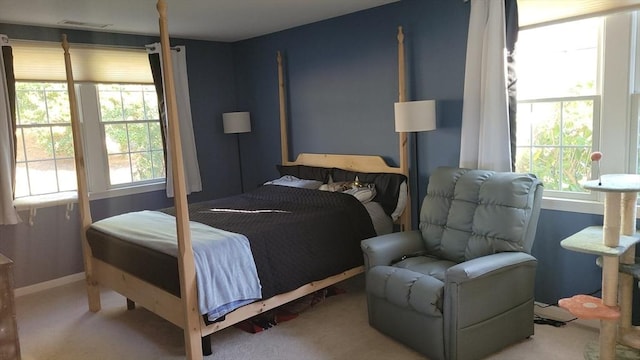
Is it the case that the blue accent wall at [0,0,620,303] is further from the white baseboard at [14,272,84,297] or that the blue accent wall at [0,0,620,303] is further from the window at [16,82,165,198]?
the window at [16,82,165,198]

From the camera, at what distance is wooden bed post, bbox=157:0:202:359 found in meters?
2.54

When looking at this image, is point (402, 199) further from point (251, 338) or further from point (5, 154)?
point (5, 154)

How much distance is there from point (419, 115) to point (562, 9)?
1097mm

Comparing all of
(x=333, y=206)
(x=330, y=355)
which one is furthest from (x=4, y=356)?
(x=333, y=206)

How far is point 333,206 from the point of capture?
363cm

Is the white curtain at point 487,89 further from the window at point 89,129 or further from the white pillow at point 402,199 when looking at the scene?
the window at point 89,129

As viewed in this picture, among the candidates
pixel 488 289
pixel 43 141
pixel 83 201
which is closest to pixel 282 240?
pixel 488 289

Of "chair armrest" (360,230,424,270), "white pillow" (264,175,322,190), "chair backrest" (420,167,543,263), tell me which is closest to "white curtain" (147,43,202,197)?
"white pillow" (264,175,322,190)

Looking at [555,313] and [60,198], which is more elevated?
[60,198]

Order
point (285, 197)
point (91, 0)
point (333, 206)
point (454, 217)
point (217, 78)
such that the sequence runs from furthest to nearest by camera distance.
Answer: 1. point (217, 78)
2. point (285, 197)
3. point (333, 206)
4. point (91, 0)
5. point (454, 217)

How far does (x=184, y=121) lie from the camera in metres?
5.02

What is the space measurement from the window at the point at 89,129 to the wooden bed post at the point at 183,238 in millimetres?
2281

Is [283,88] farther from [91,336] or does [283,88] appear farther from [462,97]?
[91,336]

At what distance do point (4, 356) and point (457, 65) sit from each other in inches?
128
